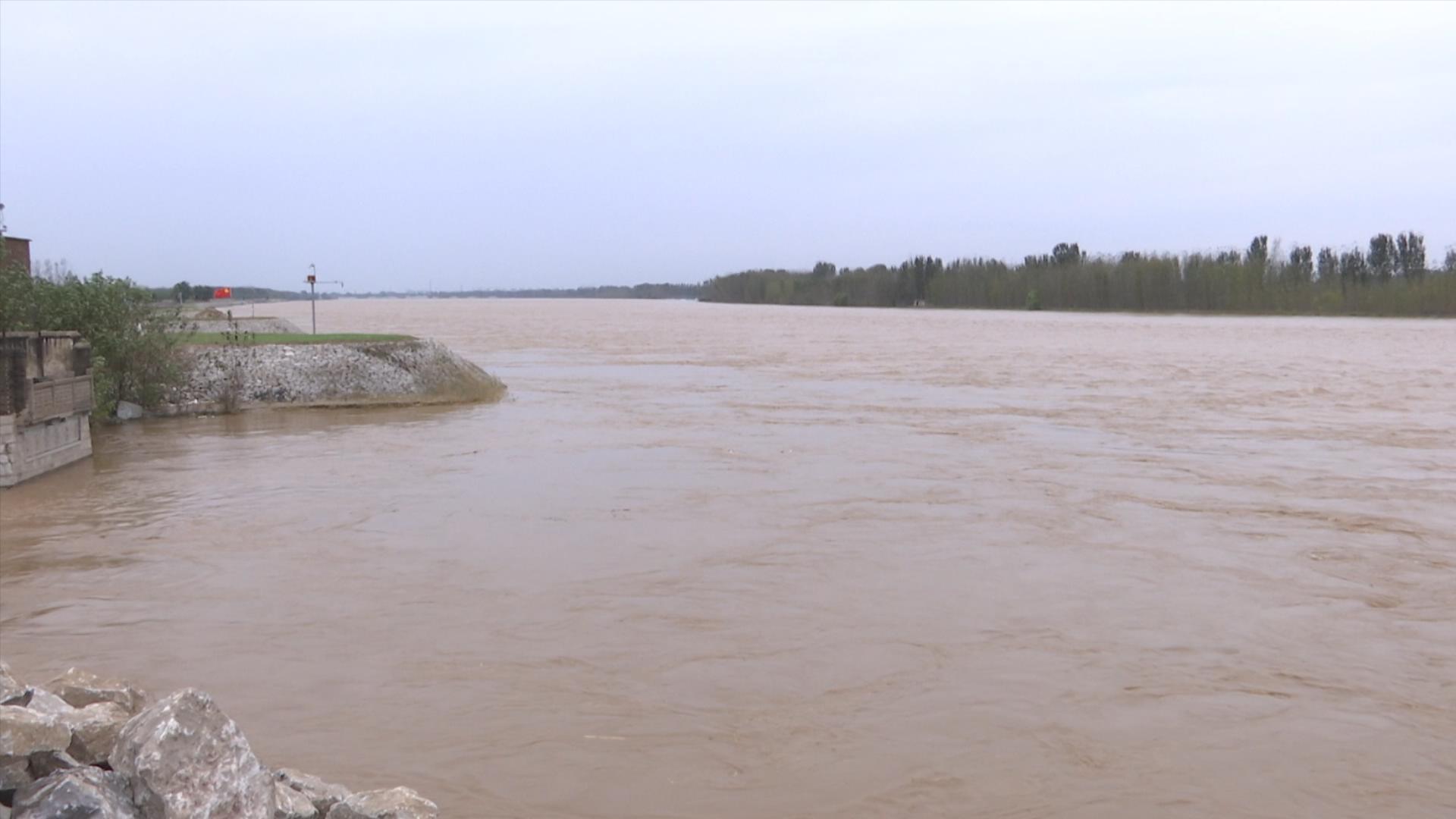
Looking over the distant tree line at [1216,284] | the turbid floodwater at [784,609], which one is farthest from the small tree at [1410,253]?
the turbid floodwater at [784,609]

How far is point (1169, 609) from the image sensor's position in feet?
28.8

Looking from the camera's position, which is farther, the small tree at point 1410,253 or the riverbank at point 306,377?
the small tree at point 1410,253

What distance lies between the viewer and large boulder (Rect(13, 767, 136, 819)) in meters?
3.89

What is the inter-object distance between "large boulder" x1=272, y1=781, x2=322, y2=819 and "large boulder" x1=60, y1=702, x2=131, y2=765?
603 millimetres

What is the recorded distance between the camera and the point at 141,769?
4086 millimetres

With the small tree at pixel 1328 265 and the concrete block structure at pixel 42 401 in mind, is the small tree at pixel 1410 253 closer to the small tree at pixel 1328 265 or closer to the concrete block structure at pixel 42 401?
the small tree at pixel 1328 265

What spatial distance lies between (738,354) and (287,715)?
34.5 metres

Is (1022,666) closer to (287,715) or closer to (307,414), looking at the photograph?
(287,715)

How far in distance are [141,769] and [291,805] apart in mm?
581

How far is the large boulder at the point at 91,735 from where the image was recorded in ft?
14.7

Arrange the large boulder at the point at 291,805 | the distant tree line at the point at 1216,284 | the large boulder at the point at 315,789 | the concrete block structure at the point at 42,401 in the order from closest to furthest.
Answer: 1. the large boulder at the point at 291,805
2. the large boulder at the point at 315,789
3. the concrete block structure at the point at 42,401
4. the distant tree line at the point at 1216,284

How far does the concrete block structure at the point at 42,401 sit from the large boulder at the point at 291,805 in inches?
425

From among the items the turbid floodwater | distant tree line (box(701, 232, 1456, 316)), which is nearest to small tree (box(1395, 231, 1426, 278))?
distant tree line (box(701, 232, 1456, 316))

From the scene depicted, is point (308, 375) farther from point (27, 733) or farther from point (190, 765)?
point (190, 765)
